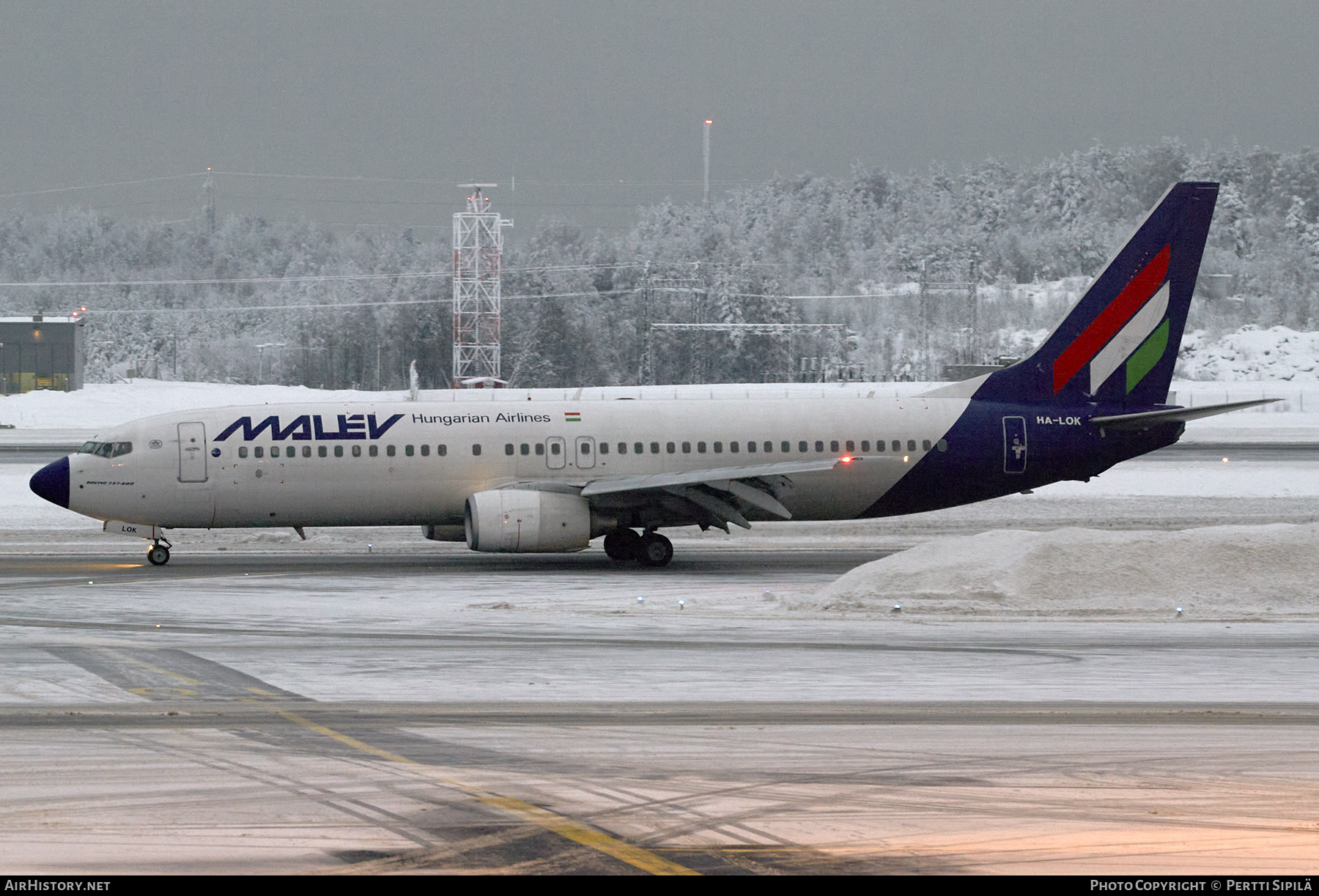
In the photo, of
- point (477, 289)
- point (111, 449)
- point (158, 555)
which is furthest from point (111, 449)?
point (477, 289)

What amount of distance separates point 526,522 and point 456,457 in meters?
2.60

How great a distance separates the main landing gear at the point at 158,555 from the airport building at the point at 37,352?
294 feet

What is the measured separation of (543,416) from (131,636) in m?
13.0

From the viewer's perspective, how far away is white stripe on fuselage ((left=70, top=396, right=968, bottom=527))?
3166 centimetres

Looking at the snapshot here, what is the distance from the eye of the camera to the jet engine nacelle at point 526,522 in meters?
30.5

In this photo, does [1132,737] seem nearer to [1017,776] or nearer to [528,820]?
[1017,776]

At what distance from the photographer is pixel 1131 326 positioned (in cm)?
3472

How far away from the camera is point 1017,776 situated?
12688 millimetres

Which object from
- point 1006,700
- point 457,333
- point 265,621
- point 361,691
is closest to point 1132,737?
point 1006,700

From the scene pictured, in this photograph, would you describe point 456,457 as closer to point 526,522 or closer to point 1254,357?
point 526,522

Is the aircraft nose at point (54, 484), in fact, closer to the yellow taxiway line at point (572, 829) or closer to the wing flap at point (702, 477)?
the wing flap at point (702, 477)

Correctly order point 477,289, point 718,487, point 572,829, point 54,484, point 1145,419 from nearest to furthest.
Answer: point 572,829 < point 718,487 < point 54,484 < point 1145,419 < point 477,289

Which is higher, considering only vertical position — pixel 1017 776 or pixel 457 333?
pixel 457 333

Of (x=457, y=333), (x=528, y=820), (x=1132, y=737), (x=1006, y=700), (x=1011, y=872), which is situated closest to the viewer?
(x=1011, y=872)
